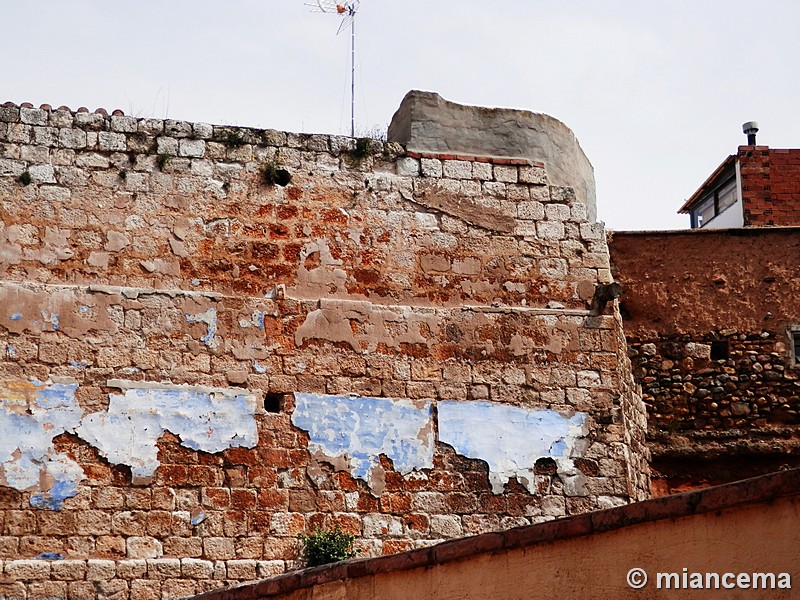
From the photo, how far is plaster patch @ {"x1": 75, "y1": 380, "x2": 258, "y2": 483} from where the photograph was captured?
879 cm

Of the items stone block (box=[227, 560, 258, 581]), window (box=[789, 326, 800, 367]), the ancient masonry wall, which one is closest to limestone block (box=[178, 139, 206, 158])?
the ancient masonry wall

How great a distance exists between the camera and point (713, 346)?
12203 millimetres

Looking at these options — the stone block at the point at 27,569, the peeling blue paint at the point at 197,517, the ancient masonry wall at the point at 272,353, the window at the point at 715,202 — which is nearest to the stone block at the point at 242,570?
the ancient masonry wall at the point at 272,353

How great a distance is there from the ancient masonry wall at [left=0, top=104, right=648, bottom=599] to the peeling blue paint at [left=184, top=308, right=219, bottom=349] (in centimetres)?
2

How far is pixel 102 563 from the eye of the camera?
8531 millimetres

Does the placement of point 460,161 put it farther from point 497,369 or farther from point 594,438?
point 594,438

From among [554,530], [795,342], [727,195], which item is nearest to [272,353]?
[554,530]

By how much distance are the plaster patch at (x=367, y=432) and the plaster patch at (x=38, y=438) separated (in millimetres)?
1638

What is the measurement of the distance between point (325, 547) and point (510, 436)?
170 cm

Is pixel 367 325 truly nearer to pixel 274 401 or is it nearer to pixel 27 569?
pixel 274 401

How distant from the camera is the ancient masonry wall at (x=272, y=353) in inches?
344

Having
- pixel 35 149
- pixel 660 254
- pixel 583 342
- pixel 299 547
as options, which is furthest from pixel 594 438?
pixel 35 149

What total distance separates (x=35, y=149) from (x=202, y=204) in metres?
1.29

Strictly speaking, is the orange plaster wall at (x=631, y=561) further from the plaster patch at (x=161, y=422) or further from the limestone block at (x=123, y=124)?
the limestone block at (x=123, y=124)
